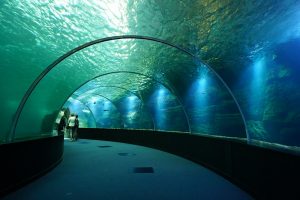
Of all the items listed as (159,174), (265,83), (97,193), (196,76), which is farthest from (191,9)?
(265,83)

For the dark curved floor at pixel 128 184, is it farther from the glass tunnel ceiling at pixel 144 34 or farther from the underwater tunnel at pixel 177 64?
the glass tunnel ceiling at pixel 144 34

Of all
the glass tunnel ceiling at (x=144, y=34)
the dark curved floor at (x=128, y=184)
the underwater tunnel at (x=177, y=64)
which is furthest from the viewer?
the glass tunnel ceiling at (x=144, y=34)

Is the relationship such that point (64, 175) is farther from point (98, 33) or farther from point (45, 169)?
point (98, 33)

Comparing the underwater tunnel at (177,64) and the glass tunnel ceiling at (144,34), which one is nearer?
the underwater tunnel at (177,64)

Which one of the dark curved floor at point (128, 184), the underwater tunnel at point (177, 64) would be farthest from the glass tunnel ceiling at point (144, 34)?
the dark curved floor at point (128, 184)

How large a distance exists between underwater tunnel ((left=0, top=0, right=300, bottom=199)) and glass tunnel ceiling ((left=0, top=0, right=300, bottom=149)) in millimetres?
53

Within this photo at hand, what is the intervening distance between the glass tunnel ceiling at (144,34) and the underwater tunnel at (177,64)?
5 centimetres

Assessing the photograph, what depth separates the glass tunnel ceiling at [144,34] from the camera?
859cm

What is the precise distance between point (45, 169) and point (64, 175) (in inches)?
29.6

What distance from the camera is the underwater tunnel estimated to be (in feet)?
19.9

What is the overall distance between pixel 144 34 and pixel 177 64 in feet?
17.7

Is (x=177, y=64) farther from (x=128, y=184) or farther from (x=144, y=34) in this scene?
(x=128, y=184)

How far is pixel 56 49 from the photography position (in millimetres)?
13344

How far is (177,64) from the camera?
15.1 m
